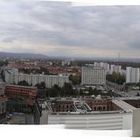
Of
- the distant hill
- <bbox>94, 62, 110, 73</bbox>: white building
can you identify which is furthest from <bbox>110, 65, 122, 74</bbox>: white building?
the distant hill

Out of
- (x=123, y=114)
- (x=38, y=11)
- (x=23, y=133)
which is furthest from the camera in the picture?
(x=38, y=11)

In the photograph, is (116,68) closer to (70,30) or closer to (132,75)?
(132,75)

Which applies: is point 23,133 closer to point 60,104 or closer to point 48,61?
point 60,104

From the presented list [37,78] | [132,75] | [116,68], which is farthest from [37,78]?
[132,75]

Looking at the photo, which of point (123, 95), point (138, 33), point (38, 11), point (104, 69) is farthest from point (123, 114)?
point (38, 11)

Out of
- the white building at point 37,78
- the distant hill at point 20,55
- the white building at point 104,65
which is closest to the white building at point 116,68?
the white building at point 104,65

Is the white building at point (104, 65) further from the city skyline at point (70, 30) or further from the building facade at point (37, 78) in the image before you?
the building facade at point (37, 78)
